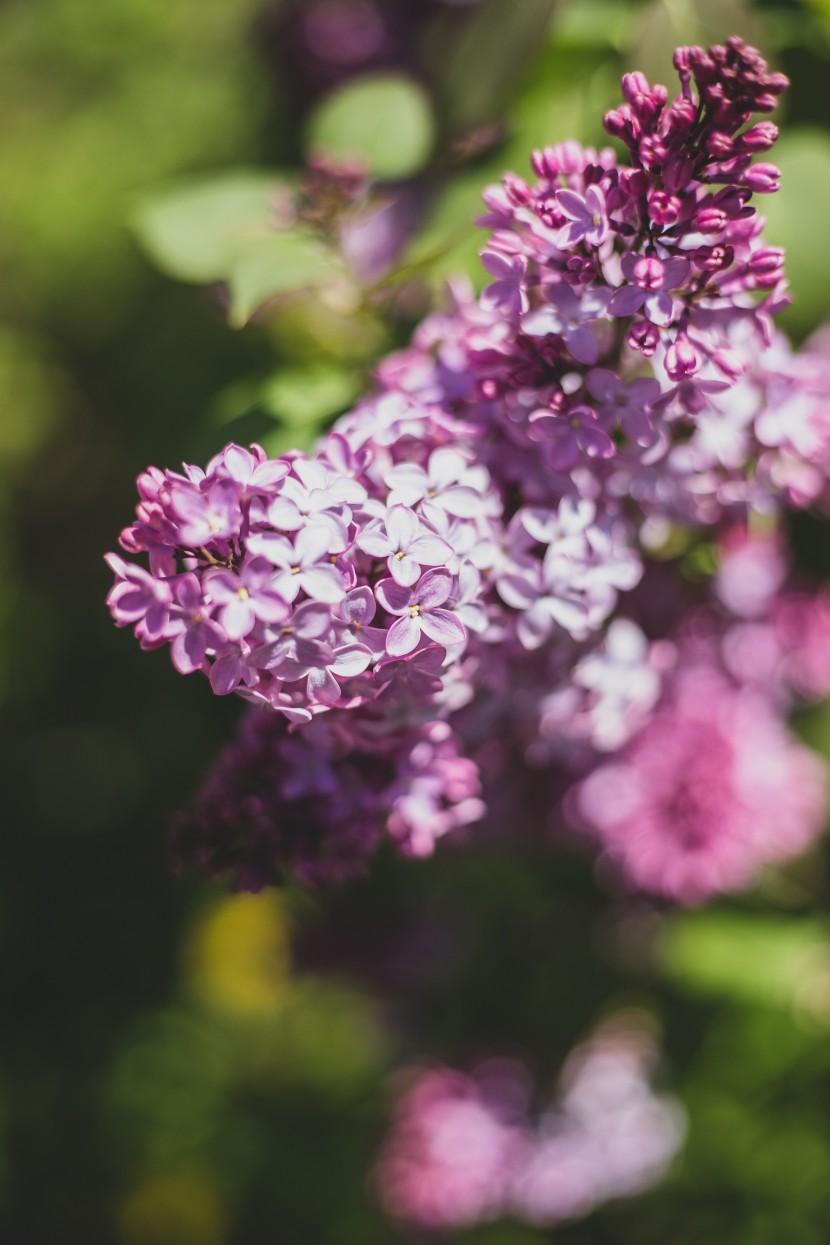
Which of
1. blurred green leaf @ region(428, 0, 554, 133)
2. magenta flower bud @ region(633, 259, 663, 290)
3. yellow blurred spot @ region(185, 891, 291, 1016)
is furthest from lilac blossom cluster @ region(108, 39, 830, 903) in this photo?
yellow blurred spot @ region(185, 891, 291, 1016)

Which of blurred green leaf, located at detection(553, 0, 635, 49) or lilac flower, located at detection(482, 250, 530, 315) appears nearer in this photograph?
lilac flower, located at detection(482, 250, 530, 315)

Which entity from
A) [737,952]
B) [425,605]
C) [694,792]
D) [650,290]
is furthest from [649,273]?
[737,952]

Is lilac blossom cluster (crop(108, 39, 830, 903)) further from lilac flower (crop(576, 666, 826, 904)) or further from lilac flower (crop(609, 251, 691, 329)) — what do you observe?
lilac flower (crop(576, 666, 826, 904))

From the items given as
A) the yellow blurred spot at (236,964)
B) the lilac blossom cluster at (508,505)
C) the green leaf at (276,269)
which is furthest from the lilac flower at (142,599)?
the yellow blurred spot at (236,964)

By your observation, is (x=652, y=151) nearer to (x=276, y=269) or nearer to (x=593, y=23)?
(x=276, y=269)

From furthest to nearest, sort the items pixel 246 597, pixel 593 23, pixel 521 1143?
pixel 521 1143, pixel 593 23, pixel 246 597

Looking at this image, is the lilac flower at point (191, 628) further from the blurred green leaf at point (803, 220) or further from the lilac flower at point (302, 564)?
the blurred green leaf at point (803, 220)

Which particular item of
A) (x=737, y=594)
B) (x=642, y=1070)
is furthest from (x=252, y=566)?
(x=642, y=1070)

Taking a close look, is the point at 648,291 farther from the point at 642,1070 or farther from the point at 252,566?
the point at 642,1070
